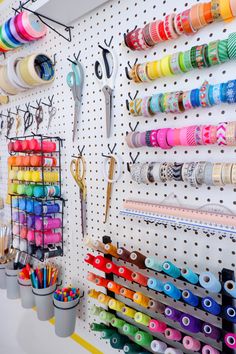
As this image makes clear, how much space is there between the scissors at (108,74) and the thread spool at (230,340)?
0.56m

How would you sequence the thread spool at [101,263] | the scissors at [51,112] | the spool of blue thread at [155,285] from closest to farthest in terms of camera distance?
the spool of blue thread at [155,285]
the thread spool at [101,263]
the scissors at [51,112]

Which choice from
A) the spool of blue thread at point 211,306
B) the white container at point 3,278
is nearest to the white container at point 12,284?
the white container at point 3,278

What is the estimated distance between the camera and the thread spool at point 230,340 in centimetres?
53

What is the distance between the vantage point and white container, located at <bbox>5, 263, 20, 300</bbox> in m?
1.16

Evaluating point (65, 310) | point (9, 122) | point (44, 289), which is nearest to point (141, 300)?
point (65, 310)

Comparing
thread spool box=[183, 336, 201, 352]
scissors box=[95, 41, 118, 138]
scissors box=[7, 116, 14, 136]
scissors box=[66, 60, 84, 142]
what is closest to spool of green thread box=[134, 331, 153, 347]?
thread spool box=[183, 336, 201, 352]

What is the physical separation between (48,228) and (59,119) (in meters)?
0.39

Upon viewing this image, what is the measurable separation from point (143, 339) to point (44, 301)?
1.46 feet

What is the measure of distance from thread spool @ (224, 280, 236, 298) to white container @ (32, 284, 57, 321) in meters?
0.66

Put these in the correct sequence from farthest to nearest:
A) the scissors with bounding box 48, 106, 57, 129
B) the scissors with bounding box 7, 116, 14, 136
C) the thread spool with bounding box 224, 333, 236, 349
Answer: the scissors with bounding box 7, 116, 14, 136 → the scissors with bounding box 48, 106, 57, 129 → the thread spool with bounding box 224, 333, 236, 349

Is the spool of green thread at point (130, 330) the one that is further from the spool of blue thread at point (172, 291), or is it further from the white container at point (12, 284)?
the white container at point (12, 284)

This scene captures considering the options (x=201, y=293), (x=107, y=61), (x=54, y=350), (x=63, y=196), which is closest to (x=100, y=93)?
(x=107, y=61)

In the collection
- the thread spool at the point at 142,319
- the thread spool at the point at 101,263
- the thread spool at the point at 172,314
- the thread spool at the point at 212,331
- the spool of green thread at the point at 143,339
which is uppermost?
the thread spool at the point at 101,263

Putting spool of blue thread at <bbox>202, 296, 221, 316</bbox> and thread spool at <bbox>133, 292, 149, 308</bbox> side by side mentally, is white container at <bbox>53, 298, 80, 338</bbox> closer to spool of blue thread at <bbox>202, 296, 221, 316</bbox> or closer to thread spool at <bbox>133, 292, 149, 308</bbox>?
thread spool at <bbox>133, 292, 149, 308</bbox>
